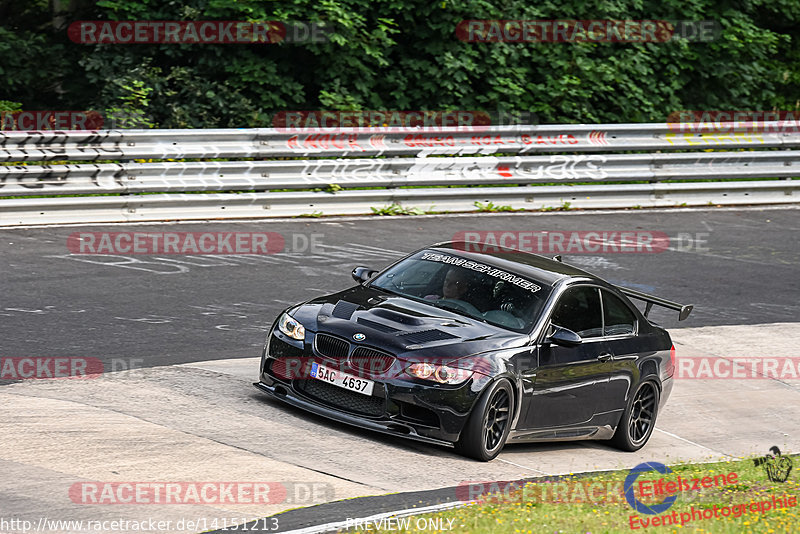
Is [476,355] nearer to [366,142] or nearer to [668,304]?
[668,304]

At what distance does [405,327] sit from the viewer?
873cm

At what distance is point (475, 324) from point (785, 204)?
1409 centimetres

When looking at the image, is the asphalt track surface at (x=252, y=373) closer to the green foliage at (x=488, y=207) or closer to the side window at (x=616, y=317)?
the green foliage at (x=488, y=207)

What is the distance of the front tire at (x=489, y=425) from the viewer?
27.4 feet

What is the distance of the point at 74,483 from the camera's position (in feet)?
22.0

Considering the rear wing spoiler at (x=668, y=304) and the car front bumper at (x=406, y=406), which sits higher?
the rear wing spoiler at (x=668, y=304)

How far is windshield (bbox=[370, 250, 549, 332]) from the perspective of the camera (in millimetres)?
9211

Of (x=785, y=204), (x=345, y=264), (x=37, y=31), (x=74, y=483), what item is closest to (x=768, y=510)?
(x=74, y=483)

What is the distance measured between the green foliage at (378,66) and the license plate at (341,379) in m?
10.7

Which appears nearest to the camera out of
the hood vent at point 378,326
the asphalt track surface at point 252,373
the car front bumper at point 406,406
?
the asphalt track surface at point 252,373

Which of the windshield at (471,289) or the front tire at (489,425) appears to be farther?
the windshield at (471,289)

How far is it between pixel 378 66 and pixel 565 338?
1277 centimetres

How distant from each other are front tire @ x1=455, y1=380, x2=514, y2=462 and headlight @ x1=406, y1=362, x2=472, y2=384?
0.23 m

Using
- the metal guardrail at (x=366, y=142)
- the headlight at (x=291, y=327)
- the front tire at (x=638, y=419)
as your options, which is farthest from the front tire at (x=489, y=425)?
the metal guardrail at (x=366, y=142)
